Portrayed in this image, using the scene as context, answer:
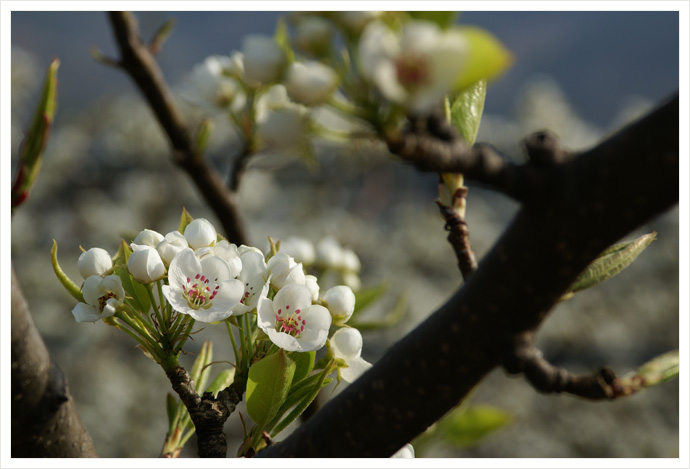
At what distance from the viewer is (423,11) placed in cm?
22

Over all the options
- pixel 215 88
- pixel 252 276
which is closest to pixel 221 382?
pixel 252 276

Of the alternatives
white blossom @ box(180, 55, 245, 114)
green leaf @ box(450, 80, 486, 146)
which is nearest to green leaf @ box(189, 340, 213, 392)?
green leaf @ box(450, 80, 486, 146)

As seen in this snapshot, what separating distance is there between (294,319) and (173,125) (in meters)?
0.58

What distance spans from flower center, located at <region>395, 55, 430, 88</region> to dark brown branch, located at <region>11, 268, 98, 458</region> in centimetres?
25

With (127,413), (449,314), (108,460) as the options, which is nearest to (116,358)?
(127,413)

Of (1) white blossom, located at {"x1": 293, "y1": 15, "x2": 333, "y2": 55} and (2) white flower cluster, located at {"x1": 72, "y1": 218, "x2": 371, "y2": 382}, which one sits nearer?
(1) white blossom, located at {"x1": 293, "y1": 15, "x2": 333, "y2": 55}

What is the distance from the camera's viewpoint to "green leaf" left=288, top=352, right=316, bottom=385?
0.40 m

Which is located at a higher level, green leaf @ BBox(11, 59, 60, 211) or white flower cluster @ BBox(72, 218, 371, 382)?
green leaf @ BBox(11, 59, 60, 211)

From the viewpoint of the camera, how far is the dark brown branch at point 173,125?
0.85 metres

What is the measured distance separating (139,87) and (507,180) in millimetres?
739

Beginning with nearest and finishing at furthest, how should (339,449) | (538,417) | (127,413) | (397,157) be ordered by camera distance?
(397,157)
(339,449)
(127,413)
(538,417)

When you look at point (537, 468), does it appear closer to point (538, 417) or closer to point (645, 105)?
point (538, 417)

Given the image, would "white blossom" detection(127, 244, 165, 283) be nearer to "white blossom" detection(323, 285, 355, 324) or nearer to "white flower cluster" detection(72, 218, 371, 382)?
"white flower cluster" detection(72, 218, 371, 382)

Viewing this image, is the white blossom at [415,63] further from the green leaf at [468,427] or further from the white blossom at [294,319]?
the green leaf at [468,427]
